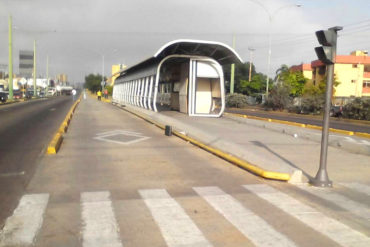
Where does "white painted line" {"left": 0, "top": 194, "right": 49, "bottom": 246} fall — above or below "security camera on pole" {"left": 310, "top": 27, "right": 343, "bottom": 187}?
below

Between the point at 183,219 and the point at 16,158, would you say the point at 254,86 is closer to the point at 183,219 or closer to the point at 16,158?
the point at 16,158

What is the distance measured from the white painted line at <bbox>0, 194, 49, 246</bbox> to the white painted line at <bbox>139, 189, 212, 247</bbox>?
1587 mm

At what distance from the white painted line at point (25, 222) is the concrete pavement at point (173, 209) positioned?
0.04 ft

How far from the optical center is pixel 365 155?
37.1ft

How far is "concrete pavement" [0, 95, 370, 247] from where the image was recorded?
15.4ft

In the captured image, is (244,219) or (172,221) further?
(244,219)

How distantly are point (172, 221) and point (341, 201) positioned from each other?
307cm

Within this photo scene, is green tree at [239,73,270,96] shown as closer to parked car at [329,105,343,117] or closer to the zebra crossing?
parked car at [329,105,343,117]

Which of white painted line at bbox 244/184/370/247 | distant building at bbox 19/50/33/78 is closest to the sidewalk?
white painted line at bbox 244/184/370/247

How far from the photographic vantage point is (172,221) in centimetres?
525

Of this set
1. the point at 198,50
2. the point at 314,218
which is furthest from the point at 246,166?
the point at 198,50

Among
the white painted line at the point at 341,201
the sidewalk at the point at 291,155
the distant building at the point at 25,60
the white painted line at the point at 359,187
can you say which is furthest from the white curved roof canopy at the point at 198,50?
the distant building at the point at 25,60

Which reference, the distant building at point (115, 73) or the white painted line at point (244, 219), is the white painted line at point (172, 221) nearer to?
the white painted line at point (244, 219)

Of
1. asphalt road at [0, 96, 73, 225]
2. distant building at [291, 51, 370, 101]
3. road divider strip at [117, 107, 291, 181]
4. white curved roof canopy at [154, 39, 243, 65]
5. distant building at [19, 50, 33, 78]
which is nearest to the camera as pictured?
asphalt road at [0, 96, 73, 225]
